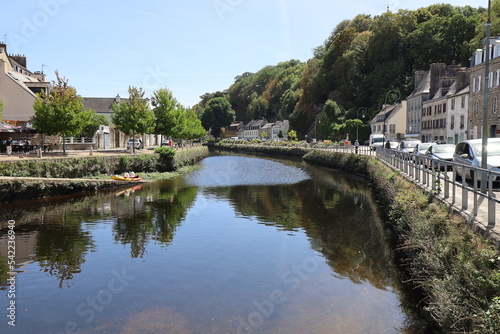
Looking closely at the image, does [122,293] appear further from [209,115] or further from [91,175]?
[209,115]

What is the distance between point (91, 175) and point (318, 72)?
7200 cm

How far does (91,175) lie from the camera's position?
3089cm

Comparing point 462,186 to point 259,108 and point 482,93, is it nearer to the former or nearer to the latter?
point 482,93

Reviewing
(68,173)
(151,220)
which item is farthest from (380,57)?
(151,220)

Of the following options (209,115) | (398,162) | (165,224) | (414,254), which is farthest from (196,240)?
(209,115)

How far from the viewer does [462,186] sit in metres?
9.59

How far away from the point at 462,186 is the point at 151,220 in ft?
44.1

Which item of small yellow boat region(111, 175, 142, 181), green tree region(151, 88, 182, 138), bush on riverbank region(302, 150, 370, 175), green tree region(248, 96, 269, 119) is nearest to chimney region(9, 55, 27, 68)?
green tree region(151, 88, 182, 138)

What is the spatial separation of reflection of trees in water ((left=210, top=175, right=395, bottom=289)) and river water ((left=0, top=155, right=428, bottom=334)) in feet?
0.26

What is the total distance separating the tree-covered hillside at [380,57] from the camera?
67.4 meters

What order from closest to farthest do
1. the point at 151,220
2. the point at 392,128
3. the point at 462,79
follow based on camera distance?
1. the point at 151,220
2. the point at 462,79
3. the point at 392,128

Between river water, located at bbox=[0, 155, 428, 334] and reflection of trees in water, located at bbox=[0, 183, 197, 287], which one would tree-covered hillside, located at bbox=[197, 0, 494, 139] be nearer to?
river water, located at bbox=[0, 155, 428, 334]

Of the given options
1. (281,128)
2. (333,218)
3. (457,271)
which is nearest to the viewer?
(457,271)

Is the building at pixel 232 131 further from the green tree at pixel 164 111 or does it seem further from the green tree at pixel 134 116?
the green tree at pixel 134 116
